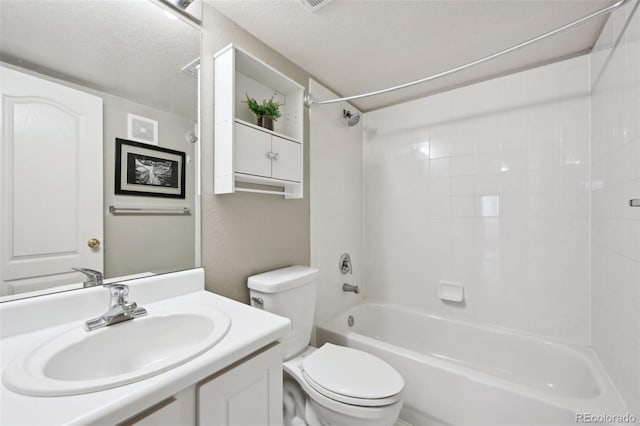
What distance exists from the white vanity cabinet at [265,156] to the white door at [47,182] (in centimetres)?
52

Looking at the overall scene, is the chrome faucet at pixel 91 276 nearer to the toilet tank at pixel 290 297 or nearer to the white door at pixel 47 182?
the white door at pixel 47 182

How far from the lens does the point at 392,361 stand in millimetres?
1470

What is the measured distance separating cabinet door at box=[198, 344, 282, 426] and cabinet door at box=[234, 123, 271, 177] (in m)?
0.80

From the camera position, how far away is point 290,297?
137cm

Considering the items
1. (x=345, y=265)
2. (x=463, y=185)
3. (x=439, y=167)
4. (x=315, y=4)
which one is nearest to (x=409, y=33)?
(x=315, y=4)

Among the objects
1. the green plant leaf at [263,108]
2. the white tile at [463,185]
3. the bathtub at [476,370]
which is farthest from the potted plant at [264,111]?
the white tile at [463,185]

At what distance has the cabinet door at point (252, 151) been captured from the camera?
1.24m

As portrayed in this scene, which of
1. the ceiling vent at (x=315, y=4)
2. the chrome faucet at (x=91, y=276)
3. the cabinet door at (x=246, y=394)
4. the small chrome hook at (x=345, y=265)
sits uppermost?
the ceiling vent at (x=315, y=4)

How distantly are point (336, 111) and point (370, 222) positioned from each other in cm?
101

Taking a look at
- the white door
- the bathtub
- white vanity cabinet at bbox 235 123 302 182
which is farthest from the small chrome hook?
the white door

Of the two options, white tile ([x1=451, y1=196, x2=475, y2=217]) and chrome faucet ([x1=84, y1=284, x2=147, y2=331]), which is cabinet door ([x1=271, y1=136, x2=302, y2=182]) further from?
white tile ([x1=451, y1=196, x2=475, y2=217])

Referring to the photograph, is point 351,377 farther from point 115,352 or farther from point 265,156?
point 265,156

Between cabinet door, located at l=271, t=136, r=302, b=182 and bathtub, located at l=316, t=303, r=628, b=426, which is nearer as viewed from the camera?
bathtub, located at l=316, t=303, r=628, b=426

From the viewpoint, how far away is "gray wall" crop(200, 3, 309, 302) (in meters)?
1.27
